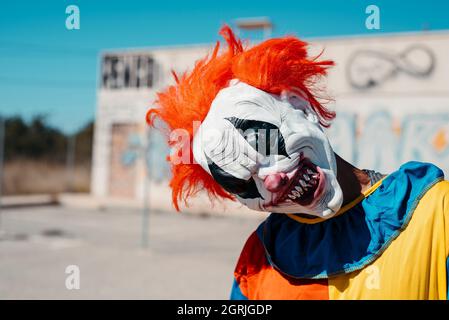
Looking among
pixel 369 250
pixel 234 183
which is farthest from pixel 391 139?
pixel 234 183

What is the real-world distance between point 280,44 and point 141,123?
1283 cm

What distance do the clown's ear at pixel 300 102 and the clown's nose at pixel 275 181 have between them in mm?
245

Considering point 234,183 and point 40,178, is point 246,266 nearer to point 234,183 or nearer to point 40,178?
point 234,183

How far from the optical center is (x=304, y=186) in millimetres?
1464

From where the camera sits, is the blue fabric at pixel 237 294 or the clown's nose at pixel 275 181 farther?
the blue fabric at pixel 237 294

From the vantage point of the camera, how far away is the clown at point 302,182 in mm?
1399

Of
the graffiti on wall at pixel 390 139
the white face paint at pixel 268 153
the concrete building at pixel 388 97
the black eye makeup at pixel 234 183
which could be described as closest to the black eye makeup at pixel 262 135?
the white face paint at pixel 268 153

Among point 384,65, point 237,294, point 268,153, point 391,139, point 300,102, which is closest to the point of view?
point 268,153

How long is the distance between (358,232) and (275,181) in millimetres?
350

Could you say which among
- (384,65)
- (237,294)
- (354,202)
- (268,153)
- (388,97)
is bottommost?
(237,294)

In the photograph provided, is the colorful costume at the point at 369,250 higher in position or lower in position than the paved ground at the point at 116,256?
higher

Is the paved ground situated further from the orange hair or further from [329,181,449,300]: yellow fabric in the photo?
[329,181,449,300]: yellow fabric

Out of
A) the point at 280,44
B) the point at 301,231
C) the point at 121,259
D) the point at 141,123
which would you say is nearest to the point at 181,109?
the point at 280,44

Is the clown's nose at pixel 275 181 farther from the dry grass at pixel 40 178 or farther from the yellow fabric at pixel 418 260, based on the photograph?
the dry grass at pixel 40 178
